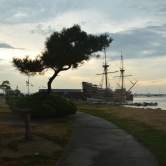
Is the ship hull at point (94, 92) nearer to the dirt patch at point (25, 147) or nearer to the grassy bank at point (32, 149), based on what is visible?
the grassy bank at point (32, 149)

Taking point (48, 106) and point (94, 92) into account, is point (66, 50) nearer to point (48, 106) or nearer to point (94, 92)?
point (48, 106)

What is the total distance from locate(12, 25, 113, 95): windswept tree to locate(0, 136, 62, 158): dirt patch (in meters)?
2.70

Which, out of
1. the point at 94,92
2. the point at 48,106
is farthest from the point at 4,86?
the point at 48,106

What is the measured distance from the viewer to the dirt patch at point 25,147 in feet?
40.4

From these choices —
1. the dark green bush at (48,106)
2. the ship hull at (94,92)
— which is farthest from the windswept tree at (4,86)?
the dark green bush at (48,106)

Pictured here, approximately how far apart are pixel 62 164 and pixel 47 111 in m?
15.6

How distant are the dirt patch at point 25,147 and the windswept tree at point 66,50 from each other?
270 cm

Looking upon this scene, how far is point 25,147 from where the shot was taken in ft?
43.7

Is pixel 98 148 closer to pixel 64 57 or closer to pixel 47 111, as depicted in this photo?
pixel 64 57

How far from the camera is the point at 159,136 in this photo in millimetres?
16766

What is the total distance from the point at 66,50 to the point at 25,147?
4406mm

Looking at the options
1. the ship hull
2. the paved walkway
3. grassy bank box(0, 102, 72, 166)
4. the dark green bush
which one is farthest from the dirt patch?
the ship hull

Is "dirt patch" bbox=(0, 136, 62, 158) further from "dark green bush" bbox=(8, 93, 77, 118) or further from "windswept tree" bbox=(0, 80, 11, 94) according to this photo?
"windswept tree" bbox=(0, 80, 11, 94)

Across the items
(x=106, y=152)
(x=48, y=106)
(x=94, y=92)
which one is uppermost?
(x=94, y=92)
